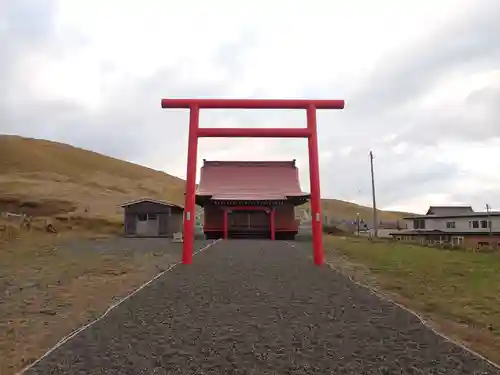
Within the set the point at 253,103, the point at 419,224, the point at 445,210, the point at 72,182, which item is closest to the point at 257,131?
the point at 253,103

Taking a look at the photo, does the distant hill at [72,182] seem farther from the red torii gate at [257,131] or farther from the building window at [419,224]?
the red torii gate at [257,131]

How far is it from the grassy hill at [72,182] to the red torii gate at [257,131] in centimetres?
3118

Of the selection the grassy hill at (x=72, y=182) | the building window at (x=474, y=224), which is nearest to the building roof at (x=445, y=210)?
the building window at (x=474, y=224)

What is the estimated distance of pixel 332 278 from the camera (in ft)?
30.0

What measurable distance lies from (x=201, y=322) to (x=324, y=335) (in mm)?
1442

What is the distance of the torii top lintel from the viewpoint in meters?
12.4

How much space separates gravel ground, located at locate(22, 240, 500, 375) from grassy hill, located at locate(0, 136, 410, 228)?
121 feet

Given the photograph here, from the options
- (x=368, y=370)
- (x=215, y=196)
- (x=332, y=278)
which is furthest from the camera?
(x=215, y=196)

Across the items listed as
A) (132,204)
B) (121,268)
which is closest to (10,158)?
(132,204)

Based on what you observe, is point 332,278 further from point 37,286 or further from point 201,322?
point 37,286

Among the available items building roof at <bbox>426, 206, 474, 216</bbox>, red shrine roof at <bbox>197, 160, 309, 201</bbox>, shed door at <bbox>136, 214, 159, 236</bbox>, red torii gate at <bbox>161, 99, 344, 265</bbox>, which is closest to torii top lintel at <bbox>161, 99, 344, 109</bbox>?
red torii gate at <bbox>161, 99, 344, 265</bbox>

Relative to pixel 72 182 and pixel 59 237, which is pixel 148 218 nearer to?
pixel 59 237

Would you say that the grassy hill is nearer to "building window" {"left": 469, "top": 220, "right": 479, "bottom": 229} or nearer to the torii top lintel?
the torii top lintel

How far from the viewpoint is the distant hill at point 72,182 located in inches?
1827
